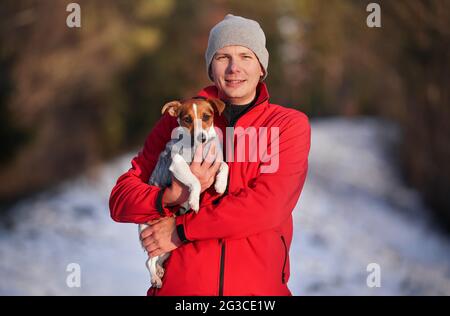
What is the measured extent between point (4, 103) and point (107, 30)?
17.1 feet

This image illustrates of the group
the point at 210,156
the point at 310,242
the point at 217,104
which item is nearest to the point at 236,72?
the point at 217,104

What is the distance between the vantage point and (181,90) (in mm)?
21719

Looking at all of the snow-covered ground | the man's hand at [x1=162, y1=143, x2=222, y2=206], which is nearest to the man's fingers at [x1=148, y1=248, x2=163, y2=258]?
the man's hand at [x1=162, y1=143, x2=222, y2=206]

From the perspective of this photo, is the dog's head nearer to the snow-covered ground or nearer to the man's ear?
the man's ear

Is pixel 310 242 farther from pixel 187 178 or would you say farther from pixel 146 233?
pixel 187 178

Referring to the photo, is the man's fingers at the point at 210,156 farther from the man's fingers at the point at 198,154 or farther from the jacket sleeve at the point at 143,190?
the jacket sleeve at the point at 143,190

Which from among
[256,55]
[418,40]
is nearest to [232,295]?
[256,55]

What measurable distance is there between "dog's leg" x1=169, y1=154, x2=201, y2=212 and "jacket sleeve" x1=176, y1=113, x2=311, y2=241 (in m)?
0.07

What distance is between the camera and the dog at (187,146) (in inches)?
113

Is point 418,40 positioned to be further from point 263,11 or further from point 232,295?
point 263,11

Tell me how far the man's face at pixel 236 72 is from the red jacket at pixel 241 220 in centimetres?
11

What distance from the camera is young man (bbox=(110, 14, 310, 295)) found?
2.71m

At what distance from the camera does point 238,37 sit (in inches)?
119

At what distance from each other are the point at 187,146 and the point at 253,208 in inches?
21.1
